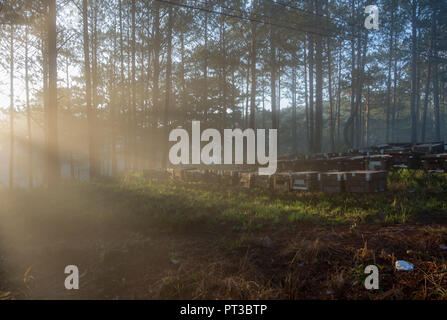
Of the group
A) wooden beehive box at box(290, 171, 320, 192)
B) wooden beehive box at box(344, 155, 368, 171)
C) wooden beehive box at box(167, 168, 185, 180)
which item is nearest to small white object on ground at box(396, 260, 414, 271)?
wooden beehive box at box(290, 171, 320, 192)

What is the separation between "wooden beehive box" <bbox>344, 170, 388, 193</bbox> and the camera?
218 inches

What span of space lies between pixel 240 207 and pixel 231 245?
2.16 meters

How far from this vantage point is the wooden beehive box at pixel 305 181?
6.47 m

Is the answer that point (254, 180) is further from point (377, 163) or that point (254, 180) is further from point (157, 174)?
point (157, 174)

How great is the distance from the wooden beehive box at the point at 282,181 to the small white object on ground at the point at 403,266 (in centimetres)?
439

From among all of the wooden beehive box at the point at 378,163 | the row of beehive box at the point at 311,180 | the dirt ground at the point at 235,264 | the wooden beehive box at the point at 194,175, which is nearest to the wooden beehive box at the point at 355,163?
the wooden beehive box at the point at 378,163

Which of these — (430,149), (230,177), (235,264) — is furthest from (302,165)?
(235,264)

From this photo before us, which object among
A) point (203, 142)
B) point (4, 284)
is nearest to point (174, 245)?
point (4, 284)

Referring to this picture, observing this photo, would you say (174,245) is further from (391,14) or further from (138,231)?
(391,14)

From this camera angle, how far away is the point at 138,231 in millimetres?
4410

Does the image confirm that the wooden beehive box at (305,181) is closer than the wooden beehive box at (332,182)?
No

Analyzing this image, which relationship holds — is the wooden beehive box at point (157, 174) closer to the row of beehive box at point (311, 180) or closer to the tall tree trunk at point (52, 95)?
the row of beehive box at point (311, 180)

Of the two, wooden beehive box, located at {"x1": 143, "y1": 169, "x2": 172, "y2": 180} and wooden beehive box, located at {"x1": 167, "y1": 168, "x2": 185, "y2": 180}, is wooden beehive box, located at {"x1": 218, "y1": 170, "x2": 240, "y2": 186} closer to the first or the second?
wooden beehive box, located at {"x1": 167, "y1": 168, "x2": 185, "y2": 180}

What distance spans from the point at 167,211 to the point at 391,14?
1096 inches
